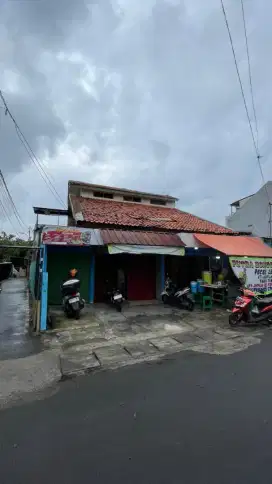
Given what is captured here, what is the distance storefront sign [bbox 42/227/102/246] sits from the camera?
25.0 ft

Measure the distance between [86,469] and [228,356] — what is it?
365 cm

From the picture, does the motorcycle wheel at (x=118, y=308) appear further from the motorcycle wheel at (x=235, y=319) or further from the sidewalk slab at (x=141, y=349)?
the motorcycle wheel at (x=235, y=319)

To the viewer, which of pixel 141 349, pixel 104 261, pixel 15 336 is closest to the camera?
pixel 141 349

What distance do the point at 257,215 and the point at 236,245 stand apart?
744 centimetres

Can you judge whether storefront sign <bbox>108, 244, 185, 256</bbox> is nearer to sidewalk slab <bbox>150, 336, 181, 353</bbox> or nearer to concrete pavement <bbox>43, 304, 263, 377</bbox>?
concrete pavement <bbox>43, 304, 263, 377</bbox>

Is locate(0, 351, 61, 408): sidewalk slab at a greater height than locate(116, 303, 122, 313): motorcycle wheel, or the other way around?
locate(116, 303, 122, 313): motorcycle wheel

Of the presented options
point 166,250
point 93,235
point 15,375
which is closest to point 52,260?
point 93,235

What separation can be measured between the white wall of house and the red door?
8330 millimetres

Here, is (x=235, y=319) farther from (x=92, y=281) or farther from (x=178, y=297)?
(x=92, y=281)

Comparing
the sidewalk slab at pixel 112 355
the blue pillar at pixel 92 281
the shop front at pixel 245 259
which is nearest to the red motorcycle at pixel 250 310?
the shop front at pixel 245 259

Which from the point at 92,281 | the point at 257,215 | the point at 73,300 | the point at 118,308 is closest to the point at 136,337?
the point at 73,300

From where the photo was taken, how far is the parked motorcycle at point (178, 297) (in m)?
9.51

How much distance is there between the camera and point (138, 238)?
914 cm

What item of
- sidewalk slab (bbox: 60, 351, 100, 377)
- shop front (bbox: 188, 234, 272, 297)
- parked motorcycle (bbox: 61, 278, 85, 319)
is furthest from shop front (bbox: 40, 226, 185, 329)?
sidewalk slab (bbox: 60, 351, 100, 377)
